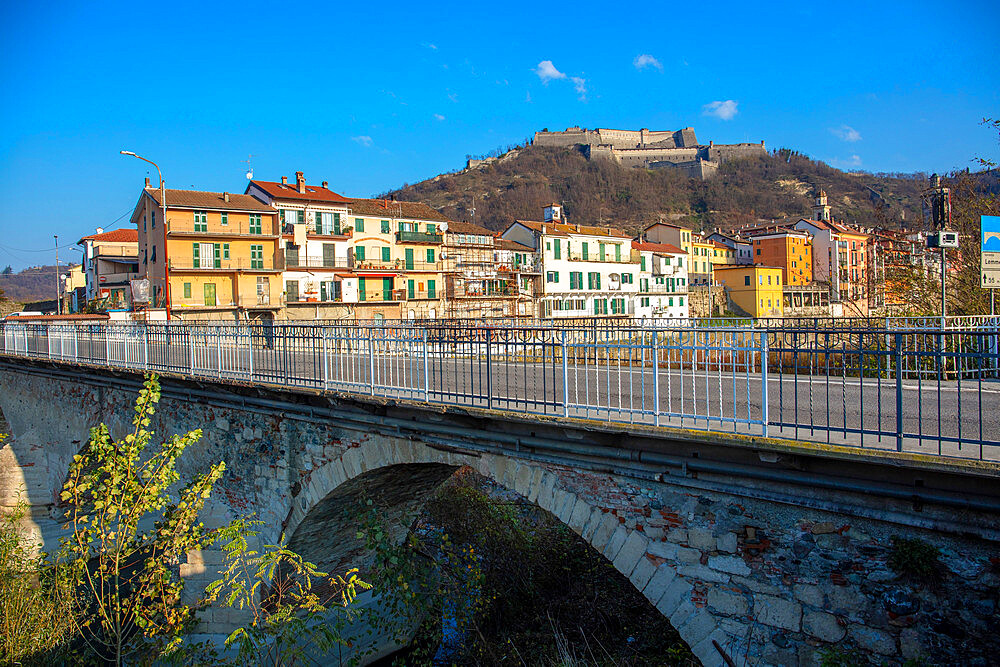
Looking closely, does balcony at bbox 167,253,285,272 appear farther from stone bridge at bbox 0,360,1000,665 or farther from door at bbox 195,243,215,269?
stone bridge at bbox 0,360,1000,665

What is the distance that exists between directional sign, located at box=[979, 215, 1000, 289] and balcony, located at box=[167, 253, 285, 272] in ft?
115

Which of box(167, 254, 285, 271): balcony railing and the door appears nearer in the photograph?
box(167, 254, 285, 271): balcony railing

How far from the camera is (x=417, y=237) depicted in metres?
44.6

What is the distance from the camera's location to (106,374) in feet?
51.1

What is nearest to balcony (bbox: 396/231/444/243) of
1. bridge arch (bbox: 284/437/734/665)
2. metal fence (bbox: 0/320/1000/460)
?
metal fence (bbox: 0/320/1000/460)

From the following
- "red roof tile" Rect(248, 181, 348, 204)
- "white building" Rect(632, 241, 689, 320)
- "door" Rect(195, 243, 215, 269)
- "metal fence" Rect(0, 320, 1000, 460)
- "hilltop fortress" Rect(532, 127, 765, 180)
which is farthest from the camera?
"hilltop fortress" Rect(532, 127, 765, 180)

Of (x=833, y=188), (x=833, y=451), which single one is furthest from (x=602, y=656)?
(x=833, y=188)

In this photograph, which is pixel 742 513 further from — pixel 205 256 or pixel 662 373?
pixel 205 256

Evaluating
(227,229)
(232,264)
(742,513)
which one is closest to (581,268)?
(232,264)

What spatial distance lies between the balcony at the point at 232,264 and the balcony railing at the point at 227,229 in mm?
1487

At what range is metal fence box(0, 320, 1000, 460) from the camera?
210 inches

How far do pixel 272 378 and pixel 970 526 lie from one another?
9.61 m

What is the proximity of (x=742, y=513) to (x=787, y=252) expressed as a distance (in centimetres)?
6421

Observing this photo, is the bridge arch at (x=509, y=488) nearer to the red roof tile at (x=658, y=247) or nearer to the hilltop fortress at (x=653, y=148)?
the red roof tile at (x=658, y=247)
